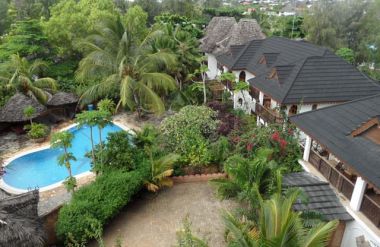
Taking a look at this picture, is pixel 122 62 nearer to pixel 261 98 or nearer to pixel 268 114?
pixel 261 98

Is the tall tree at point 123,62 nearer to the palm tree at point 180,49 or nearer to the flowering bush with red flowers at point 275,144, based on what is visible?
the palm tree at point 180,49

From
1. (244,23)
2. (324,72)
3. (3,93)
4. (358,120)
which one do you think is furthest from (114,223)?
(244,23)

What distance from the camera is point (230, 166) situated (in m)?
11.8

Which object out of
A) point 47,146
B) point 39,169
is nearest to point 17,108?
point 47,146

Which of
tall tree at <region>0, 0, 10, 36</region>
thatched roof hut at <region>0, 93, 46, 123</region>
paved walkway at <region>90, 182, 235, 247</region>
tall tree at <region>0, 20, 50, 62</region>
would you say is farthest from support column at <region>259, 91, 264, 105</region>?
tall tree at <region>0, 0, 10, 36</region>

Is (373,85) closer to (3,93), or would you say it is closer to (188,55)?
(188,55)

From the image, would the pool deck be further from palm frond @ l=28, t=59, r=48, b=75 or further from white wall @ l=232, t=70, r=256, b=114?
white wall @ l=232, t=70, r=256, b=114

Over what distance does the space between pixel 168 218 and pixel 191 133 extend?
198 inches

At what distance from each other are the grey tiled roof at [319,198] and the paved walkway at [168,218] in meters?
2.84

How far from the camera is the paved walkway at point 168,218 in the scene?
1077 centimetres

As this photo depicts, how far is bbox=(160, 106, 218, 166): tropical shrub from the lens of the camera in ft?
48.1

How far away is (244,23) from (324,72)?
1198 centimetres

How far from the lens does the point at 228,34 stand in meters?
28.5

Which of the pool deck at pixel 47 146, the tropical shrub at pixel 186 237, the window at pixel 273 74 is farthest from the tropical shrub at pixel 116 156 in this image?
the window at pixel 273 74
